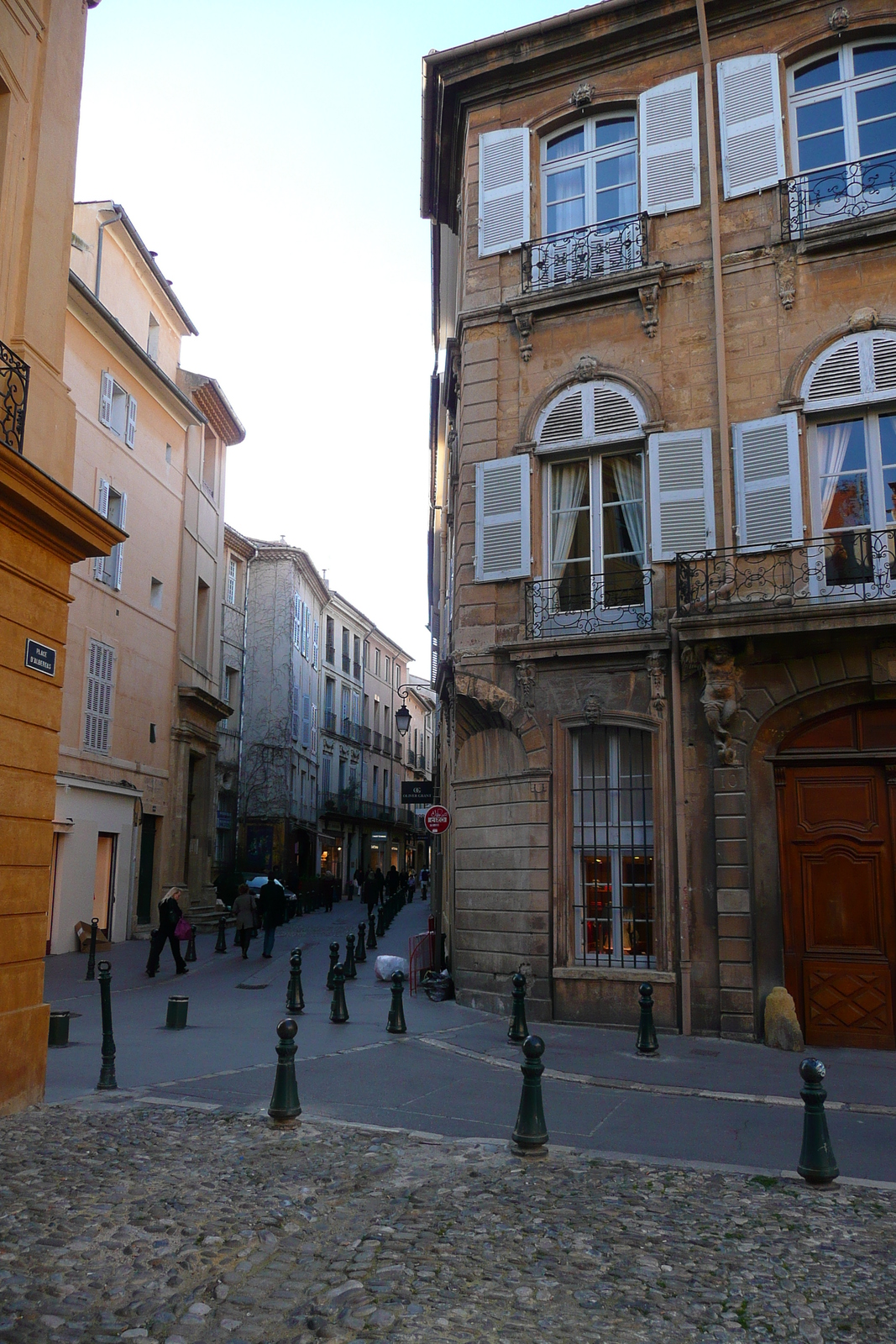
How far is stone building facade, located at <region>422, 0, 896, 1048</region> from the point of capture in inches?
456

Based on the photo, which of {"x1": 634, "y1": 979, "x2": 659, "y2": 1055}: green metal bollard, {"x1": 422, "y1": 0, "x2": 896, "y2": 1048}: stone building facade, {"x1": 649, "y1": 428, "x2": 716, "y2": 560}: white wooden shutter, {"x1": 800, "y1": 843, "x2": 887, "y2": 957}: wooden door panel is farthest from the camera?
{"x1": 649, "y1": 428, "x2": 716, "y2": 560}: white wooden shutter

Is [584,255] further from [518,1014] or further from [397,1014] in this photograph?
[397,1014]

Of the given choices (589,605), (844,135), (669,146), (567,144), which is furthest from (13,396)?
(844,135)

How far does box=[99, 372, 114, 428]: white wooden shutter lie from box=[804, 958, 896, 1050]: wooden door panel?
18.5 m

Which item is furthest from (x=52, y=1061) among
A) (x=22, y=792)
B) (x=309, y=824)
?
(x=309, y=824)

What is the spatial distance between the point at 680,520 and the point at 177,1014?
8216 millimetres

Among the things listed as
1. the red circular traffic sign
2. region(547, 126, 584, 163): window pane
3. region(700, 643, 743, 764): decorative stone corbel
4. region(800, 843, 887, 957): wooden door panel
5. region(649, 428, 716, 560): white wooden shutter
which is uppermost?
region(547, 126, 584, 163): window pane

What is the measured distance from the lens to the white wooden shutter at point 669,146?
531 inches

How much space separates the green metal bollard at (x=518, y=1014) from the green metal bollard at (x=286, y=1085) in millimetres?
3971

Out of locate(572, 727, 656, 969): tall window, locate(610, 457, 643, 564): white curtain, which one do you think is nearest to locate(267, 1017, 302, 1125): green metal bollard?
locate(572, 727, 656, 969): tall window

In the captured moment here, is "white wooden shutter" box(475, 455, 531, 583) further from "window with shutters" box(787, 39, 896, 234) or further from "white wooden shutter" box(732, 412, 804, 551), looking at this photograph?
"window with shutters" box(787, 39, 896, 234)

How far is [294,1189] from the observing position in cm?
590

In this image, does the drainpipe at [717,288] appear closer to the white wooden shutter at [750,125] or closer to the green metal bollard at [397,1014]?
the white wooden shutter at [750,125]

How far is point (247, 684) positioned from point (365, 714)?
1737cm
